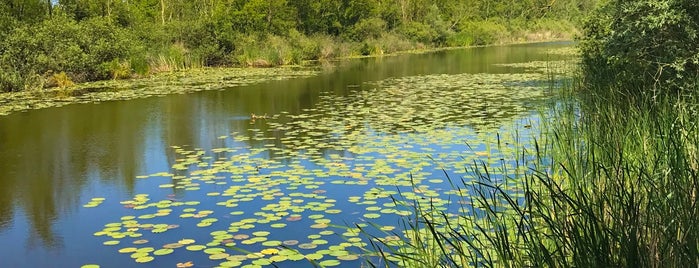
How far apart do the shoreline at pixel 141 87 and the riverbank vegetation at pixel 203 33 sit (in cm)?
82

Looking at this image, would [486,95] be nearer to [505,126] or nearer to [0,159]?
[505,126]

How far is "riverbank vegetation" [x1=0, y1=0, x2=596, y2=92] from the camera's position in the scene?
682 inches

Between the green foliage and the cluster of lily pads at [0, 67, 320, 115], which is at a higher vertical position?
the green foliage

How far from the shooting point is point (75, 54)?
58.0ft

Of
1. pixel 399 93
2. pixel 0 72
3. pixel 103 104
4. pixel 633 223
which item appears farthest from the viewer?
pixel 0 72

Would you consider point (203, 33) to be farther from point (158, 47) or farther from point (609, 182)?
point (609, 182)

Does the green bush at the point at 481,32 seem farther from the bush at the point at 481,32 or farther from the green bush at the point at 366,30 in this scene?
the green bush at the point at 366,30

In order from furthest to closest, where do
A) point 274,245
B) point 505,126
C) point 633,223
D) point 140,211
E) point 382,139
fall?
point 505,126
point 382,139
point 140,211
point 274,245
point 633,223

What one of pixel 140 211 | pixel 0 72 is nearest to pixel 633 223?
pixel 140 211

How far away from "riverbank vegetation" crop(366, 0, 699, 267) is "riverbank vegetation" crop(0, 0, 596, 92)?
1.15 metres

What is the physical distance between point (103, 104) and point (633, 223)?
12.3 metres

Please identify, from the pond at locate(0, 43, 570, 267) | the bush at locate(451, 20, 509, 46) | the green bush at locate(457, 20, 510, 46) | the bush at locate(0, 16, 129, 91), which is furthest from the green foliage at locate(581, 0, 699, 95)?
the green bush at locate(457, 20, 510, 46)

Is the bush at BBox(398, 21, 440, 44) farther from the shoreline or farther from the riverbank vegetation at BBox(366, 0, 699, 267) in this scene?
the riverbank vegetation at BBox(366, 0, 699, 267)

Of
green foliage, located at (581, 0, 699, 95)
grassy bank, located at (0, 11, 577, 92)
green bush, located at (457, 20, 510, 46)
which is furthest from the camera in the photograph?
green bush, located at (457, 20, 510, 46)
